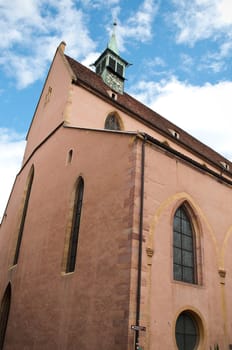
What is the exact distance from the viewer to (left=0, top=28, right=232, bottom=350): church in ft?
25.2

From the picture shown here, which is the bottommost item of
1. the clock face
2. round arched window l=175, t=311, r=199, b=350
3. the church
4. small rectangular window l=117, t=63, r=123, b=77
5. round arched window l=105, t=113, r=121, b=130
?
round arched window l=175, t=311, r=199, b=350

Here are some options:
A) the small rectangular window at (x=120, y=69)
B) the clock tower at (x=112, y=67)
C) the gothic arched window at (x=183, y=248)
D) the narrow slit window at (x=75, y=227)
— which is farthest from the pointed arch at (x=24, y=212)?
the small rectangular window at (x=120, y=69)

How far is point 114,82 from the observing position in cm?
2009

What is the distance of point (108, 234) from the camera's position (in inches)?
336

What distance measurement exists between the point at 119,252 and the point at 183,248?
2398mm

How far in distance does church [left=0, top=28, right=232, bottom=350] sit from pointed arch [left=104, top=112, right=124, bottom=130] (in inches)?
85.0

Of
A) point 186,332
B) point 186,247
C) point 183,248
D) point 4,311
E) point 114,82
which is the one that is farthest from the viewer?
point 114,82

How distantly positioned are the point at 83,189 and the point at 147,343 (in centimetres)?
487

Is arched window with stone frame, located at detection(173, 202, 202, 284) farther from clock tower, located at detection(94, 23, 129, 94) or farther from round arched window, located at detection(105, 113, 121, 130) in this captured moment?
clock tower, located at detection(94, 23, 129, 94)

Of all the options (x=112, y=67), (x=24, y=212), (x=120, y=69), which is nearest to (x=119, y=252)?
(x=24, y=212)

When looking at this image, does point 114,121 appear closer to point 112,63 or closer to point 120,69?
point 112,63

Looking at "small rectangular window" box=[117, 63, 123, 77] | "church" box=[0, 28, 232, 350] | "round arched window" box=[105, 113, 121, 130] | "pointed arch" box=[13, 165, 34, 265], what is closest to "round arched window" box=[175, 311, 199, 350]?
"church" box=[0, 28, 232, 350]

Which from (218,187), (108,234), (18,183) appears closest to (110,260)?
(108,234)

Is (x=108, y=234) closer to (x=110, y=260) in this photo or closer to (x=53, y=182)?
(x=110, y=260)
